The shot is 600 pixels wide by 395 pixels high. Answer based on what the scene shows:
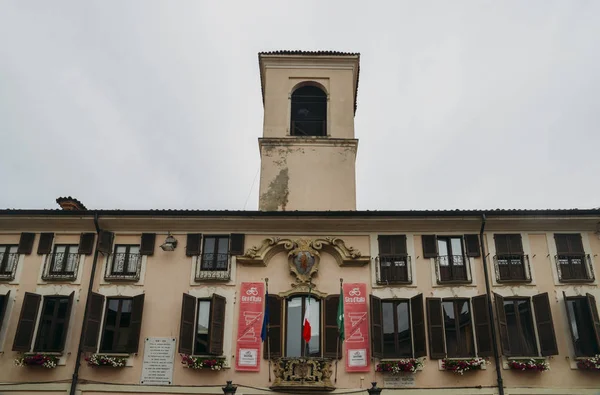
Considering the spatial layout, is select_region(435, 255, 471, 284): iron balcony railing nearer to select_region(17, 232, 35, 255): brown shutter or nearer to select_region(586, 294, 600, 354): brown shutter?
select_region(586, 294, 600, 354): brown shutter

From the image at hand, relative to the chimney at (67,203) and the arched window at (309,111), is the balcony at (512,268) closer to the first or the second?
A: the arched window at (309,111)

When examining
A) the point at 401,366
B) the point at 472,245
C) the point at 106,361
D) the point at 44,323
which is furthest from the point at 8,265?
the point at 472,245

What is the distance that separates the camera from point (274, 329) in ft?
64.4

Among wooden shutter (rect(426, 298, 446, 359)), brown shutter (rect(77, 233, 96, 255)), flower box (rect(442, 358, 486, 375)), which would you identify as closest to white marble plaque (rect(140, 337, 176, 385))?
brown shutter (rect(77, 233, 96, 255))

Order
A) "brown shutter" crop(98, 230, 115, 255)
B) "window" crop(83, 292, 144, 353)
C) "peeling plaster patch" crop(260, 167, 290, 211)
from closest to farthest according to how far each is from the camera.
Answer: "window" crop(83, 292, 144, 353)
"brown shutter" crop(98, 230, 115, 255)
"peeling plaster patch" crop(260, 167, 290, 211)

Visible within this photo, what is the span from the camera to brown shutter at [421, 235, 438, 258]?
67.3 feet

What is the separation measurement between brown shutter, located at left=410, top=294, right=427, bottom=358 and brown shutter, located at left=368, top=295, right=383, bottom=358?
1130mm

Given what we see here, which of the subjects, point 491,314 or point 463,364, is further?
point 491,314

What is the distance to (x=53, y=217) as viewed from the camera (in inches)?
824

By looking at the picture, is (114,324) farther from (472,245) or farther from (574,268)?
(574,268)

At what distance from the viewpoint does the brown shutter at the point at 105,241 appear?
20.6 meters

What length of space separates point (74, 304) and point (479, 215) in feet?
48.7

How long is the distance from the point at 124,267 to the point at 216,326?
4212mm

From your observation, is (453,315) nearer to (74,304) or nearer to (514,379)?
(514,379)
